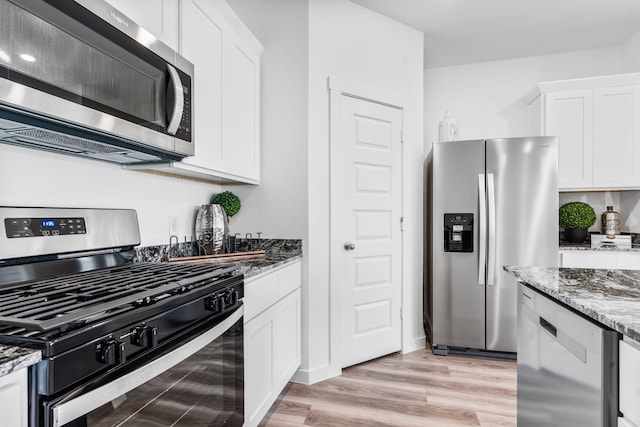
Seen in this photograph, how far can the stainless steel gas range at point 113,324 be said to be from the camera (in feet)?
2.50

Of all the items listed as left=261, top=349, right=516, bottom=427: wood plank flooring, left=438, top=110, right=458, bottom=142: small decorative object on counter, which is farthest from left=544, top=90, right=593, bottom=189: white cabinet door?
left=261, top=349, right=516, bottom=427: wood plank flooring

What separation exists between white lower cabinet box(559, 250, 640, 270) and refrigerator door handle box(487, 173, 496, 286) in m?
0.61

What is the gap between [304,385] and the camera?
2477 millimetres

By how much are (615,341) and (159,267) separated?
1622mm

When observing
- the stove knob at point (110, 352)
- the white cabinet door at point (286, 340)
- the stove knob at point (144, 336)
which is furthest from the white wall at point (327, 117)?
the stove knob at point (110, 352)

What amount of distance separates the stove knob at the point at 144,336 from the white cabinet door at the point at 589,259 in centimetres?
321

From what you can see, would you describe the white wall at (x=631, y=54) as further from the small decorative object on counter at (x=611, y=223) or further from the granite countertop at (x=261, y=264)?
the granite countertop at (x=261, y=264)

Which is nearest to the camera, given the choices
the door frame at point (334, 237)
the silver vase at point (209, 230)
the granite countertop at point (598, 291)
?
the granite countertop at point (598, 291)

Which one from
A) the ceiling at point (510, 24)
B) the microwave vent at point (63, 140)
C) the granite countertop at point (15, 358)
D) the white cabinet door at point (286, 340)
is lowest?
the white cabinet door at point (286, 340)

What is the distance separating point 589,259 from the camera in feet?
9.91

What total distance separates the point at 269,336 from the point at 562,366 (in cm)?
131

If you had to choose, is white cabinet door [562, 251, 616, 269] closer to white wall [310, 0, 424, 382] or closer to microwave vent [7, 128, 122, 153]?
white wall [310, 0, 424, 382]

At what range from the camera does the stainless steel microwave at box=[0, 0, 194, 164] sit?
940 mm

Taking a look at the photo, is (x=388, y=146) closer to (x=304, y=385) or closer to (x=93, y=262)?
(x=304, y=385)
